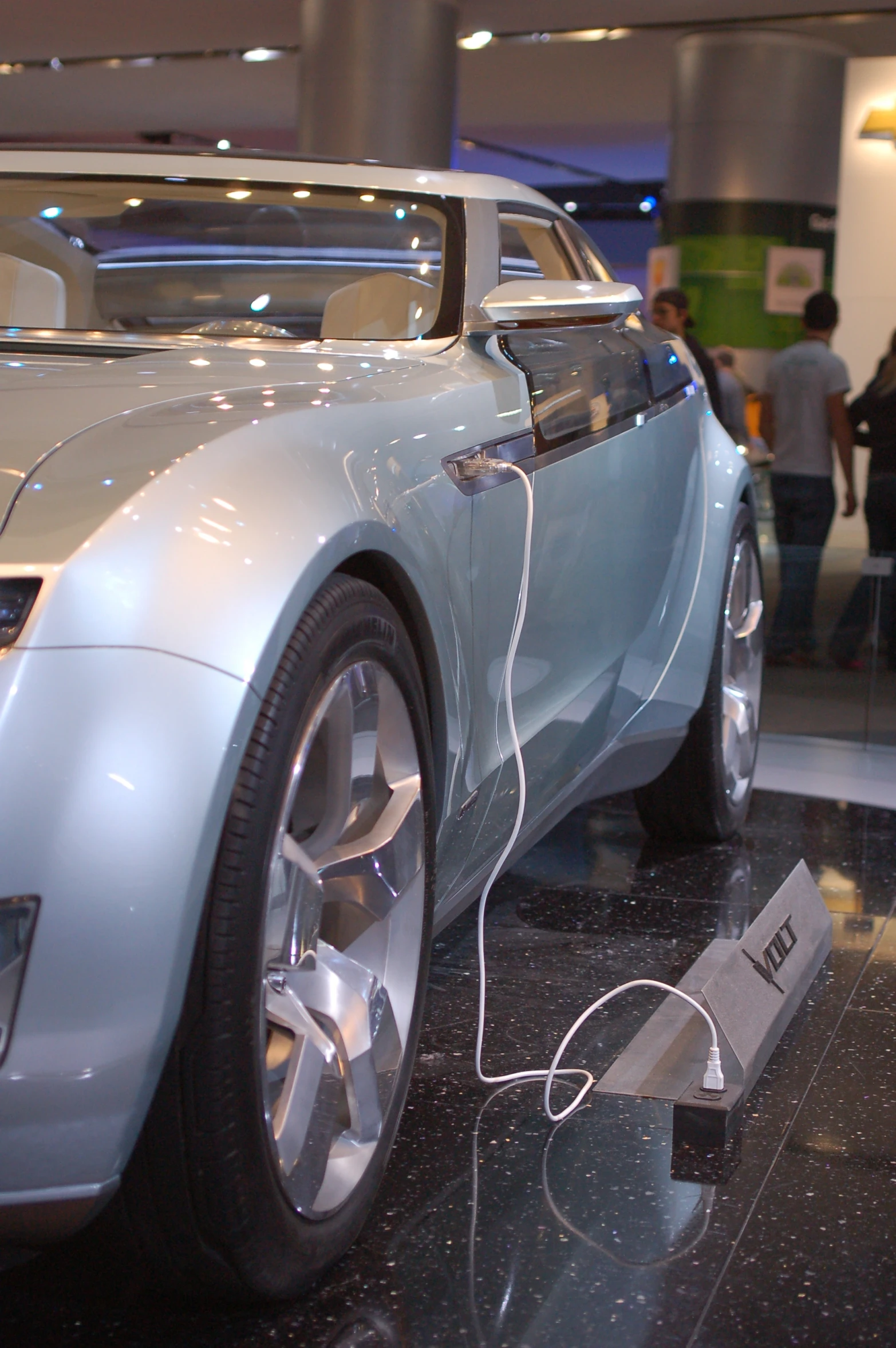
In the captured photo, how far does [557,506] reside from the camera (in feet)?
7.28

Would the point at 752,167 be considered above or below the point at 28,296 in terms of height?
above

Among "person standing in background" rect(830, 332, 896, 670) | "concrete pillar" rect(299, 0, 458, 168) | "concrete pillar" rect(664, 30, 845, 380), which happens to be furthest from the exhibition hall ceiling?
"person standing in background" rect(830, 332, 896, 670)

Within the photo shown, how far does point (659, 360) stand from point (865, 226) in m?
6.81

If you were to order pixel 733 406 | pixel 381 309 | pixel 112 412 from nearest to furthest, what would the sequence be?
1. pixel 112 412
2. pixel 381 309
3. pixel 733 406

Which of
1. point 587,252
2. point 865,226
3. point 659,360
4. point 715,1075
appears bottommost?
point 715,1075

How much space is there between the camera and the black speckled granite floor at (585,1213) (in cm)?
158

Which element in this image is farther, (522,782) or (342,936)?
(522,782)

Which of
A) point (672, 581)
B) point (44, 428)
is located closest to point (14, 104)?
point (672, 581)

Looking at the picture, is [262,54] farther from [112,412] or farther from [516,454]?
[112,412]

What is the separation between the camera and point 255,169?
2.67m

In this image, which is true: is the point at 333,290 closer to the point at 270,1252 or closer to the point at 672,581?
the point at 672,581

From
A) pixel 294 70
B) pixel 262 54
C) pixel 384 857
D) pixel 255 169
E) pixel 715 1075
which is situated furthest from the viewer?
pixel 294 70

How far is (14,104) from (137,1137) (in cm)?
1537

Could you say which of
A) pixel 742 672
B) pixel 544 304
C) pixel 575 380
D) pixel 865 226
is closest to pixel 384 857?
pixel 544 304
